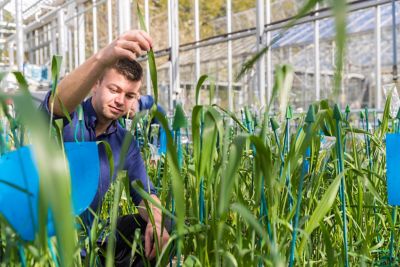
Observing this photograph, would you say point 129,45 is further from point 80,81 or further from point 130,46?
point 80,81

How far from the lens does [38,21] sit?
6.70 metres

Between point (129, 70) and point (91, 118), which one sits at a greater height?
point (129, 70)

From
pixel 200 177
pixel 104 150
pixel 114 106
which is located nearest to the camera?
pixel 200 177

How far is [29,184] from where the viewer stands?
0.44m

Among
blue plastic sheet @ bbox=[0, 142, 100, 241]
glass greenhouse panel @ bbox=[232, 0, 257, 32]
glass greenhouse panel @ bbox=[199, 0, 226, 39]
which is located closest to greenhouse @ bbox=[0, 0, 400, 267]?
blue plastic sheet @ bbox=[0, 142, 100, 241]

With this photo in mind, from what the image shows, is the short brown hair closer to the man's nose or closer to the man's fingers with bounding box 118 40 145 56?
the man's nose

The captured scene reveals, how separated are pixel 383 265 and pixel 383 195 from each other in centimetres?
15

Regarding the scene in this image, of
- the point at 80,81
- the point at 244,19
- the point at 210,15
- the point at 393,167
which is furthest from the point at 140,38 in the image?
the point at 210,15

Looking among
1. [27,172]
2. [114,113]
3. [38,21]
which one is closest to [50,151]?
[27,172]

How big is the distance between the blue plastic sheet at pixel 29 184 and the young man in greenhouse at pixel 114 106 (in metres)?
0.13

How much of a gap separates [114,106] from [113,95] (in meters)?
0.03

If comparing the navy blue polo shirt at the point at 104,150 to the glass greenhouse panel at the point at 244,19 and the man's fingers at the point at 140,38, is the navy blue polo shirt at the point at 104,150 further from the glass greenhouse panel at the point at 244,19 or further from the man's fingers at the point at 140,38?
the glass greenhouse panel at the point at 244,19

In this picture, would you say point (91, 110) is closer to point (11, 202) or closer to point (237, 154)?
point (11, 202)

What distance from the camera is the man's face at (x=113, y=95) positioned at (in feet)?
3.83
